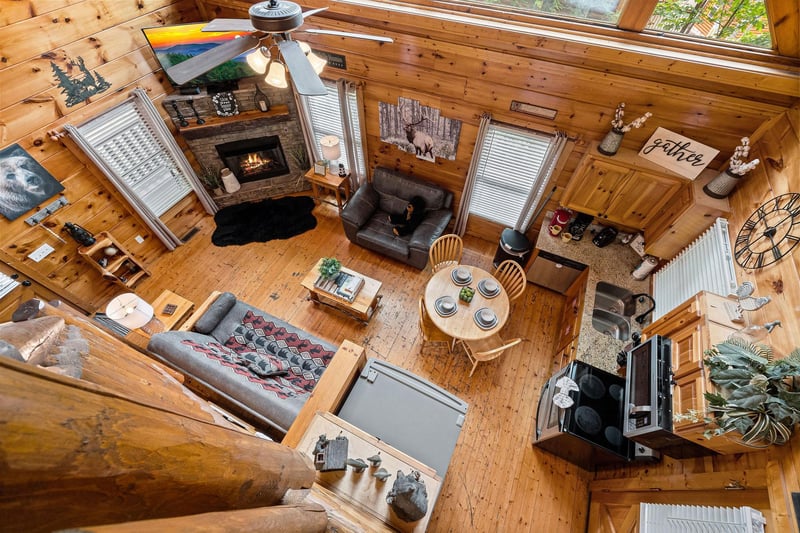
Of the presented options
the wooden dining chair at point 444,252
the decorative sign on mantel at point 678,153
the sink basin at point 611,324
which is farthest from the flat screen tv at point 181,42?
the sink basin at point 611,324

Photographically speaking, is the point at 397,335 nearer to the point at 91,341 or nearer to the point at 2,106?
the point at 91,341

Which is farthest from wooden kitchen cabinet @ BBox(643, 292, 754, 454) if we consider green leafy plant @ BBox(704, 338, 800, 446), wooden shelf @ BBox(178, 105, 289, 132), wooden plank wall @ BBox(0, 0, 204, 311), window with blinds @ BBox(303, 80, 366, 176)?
wooden plank wall @ BBox(0, 0, 204, 311)

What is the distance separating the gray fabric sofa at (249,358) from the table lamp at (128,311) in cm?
21

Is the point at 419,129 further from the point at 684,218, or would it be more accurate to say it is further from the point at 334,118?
the point at 684,218

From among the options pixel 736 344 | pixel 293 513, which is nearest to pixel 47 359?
pixel 293 513

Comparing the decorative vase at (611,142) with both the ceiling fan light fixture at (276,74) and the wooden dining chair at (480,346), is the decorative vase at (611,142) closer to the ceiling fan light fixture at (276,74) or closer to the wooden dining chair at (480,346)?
the wooden dining chair at (480,346)

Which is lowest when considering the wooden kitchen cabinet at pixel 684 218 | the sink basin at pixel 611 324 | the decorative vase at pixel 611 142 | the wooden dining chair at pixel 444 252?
the sink basin at pixel 611 324

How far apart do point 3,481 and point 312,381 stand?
3.20m

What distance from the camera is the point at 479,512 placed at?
2.94 metres

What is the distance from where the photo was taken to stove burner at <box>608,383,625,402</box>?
2.70m

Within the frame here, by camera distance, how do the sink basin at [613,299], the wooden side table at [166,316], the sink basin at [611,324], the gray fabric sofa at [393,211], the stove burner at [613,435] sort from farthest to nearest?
the gray fabric sofa at [393,211] → the wooden side table at [166,316] → the sink basin at [613,299] → the sink basin at [611,324] → the stove burner at [613,435]

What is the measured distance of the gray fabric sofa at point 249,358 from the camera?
2.71 m

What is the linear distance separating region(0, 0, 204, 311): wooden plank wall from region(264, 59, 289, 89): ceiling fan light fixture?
2.77m

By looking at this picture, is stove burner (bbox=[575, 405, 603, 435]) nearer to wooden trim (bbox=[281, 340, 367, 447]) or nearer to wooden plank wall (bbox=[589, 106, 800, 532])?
wooden plank wall (bbox=[589, 106, 800, 532])
